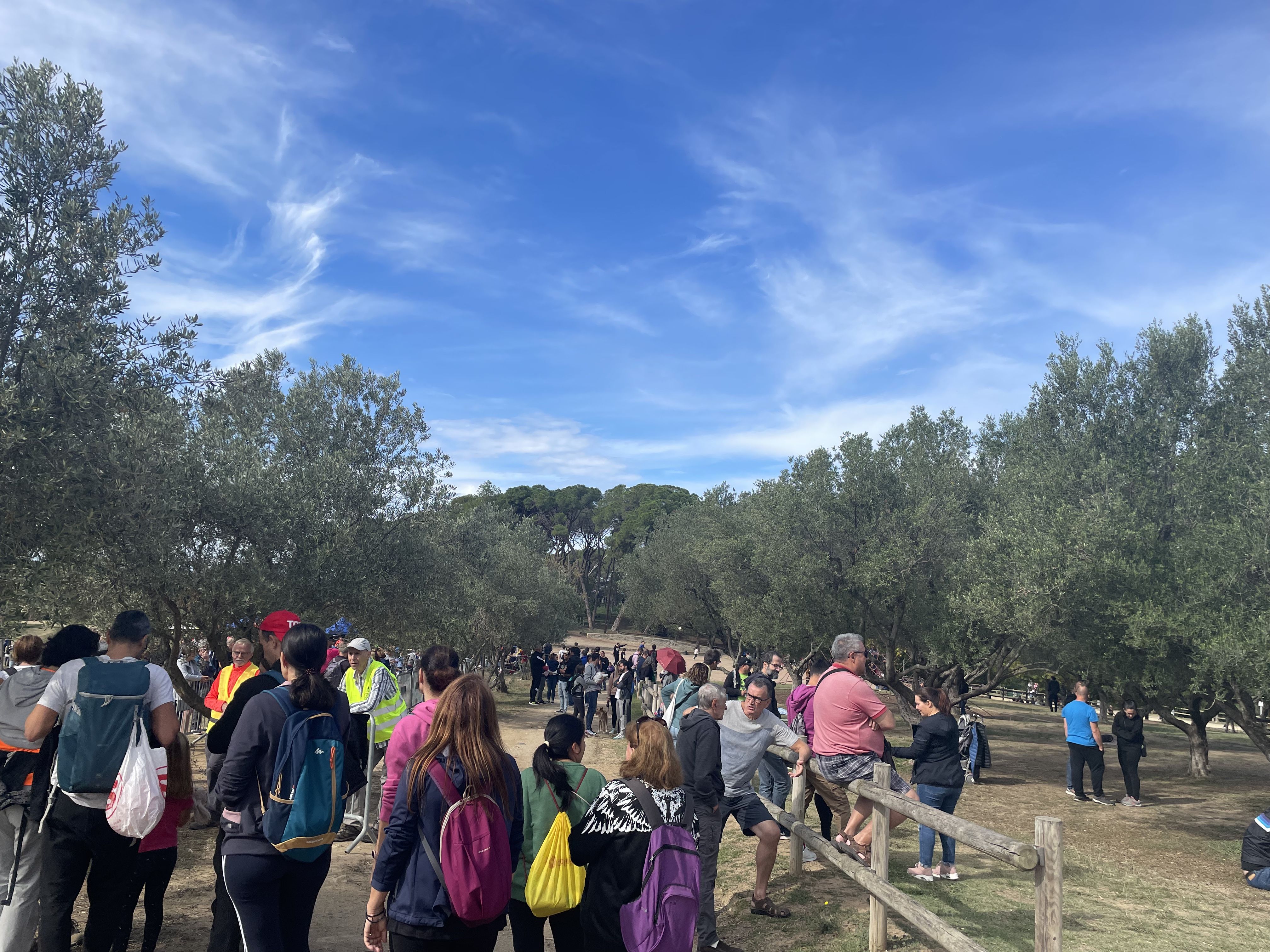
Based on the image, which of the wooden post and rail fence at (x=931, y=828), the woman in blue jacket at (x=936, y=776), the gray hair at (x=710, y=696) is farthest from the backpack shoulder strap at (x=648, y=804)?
the woman in blue jacket at (x=936, y=776)

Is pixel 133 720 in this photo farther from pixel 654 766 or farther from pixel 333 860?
pixel 333 860

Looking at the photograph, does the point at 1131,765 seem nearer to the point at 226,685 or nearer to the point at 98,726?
the point at 226,685

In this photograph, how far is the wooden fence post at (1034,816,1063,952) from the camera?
3904mm

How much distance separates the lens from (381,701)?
22.9ft

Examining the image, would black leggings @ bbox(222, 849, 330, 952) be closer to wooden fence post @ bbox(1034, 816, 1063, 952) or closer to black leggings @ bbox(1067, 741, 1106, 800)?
wooden fence post @ bbox(1034, 816, 1063, 952)

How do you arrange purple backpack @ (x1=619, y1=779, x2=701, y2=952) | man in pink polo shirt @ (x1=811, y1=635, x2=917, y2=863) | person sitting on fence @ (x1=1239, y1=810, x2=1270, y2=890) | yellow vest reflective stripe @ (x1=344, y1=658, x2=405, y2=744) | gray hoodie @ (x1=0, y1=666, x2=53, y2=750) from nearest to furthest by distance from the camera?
purple backpack @ (x1=619, y1=779, x2=701, y2=952) → gray hoodie @ (x1=0, y1=666, x2=53, y2=750) → man in pink polo shirt @ (x1=811, y1=635, x2=917, y2=863) → yellow vest reflective stripe @ (x1=344, y1=658, x2=405, y2=744) → person sitting on fence @ (x1=1239, y1=810, x2=1270, y2=890)

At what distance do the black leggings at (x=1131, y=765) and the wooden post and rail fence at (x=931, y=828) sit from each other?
26.1ft

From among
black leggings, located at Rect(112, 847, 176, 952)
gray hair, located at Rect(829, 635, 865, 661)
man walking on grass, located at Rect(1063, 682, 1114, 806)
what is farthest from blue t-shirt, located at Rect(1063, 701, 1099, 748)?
black leggings, located at Rect(112, 847, 176, 952)

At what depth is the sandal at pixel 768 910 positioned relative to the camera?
647 centimetres

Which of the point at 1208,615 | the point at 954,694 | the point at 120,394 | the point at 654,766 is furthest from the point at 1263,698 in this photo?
the point at 120,394

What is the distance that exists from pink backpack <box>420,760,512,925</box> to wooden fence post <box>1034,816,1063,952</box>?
2.66 metres

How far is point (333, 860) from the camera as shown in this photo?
7617mm

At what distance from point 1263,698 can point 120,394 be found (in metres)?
14.7

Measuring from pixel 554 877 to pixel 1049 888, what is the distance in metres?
2.47
